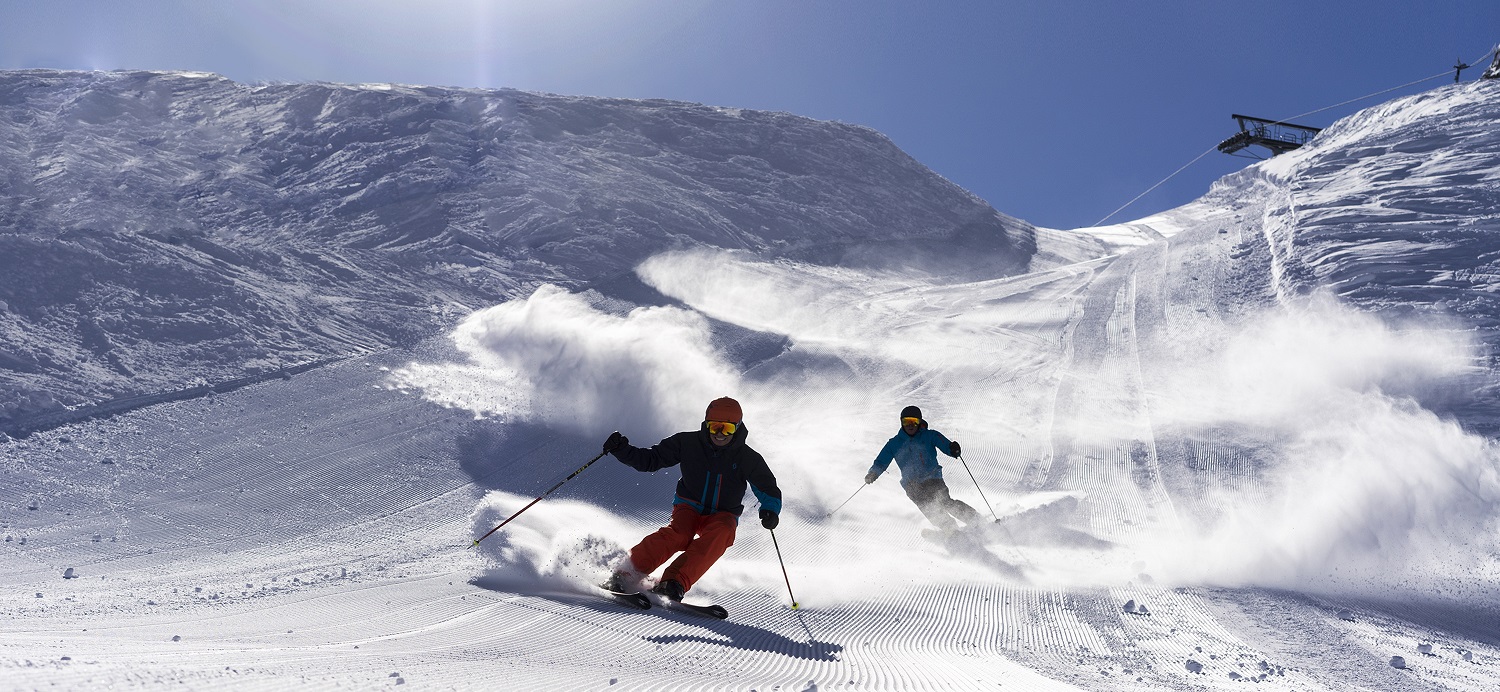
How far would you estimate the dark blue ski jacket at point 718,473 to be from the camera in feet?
19.4

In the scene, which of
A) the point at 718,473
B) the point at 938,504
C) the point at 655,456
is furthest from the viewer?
the point at 938,504

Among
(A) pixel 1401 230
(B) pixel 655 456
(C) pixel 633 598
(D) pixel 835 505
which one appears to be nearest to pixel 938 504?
(D) pixel 835 505

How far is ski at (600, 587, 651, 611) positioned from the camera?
5230mm

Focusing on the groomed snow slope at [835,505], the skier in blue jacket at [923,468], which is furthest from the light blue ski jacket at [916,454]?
the groomed snow slope at [835,505]

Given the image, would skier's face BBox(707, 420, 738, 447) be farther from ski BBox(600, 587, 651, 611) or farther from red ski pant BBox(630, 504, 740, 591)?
ski BBox(600, 587, 651, 611)

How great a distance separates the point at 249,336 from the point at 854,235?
14.5 metres

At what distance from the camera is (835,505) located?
858 cm

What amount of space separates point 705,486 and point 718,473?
0.12m

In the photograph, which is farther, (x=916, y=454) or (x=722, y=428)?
(x=916, y=454)

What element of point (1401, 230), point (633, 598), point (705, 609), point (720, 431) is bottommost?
point (705, 609)

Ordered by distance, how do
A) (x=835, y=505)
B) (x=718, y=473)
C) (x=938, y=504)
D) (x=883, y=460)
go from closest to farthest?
(x=718, y=473) → (x=938, y=504) → (x=883, y=460) → (x=835, y=505)

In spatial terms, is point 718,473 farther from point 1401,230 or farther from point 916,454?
point 1401,230

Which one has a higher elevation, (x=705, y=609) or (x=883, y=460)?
(x=883, y=460)

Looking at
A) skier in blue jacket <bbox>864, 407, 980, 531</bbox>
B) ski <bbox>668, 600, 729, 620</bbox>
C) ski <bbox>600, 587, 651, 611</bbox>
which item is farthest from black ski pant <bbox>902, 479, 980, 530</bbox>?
ski <bbox>600, 587, 651, 611</bbox>
